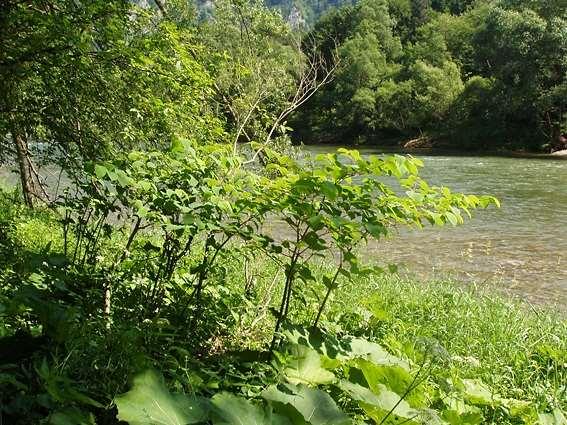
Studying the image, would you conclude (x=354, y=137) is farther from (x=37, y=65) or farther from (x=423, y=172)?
(x=37, y=65)

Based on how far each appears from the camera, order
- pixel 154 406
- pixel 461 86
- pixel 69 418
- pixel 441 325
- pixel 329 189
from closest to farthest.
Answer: pixel 154 406, pixel 69 418, pixel 329 189, pixel 441 325, pixel 461 86

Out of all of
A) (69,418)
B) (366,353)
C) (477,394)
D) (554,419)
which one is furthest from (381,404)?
(477,394)

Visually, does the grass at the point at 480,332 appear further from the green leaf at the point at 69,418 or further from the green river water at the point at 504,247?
the green leaf at the point at 69,418

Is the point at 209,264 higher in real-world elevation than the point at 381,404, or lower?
higher

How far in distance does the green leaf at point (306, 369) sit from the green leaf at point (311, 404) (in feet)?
2.19

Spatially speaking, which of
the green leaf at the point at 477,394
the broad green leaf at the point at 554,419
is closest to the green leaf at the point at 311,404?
the broad green leaf at the point at 554,419

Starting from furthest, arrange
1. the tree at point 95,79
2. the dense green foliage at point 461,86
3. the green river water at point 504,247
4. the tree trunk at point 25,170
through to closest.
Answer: the dense green foliage at point 461,86 → the green river water at point 504,247 → the tree trunk at point 25,170 → the tree at point 95,79

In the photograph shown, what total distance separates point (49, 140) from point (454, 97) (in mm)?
50565

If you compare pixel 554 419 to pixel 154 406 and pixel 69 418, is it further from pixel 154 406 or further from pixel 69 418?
pixel 69 418

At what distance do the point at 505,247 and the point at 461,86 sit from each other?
145 ft

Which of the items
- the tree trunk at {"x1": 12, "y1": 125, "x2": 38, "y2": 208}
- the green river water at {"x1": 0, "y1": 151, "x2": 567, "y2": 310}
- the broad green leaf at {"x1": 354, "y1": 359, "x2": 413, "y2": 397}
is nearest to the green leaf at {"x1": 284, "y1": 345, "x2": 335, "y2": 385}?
the broad green leaf at {"x1": 354, "y1": 359, "x2": 413, "y2": 397}

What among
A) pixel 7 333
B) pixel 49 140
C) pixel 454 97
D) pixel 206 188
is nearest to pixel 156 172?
pixel 206 188

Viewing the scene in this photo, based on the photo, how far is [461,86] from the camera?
175 ft

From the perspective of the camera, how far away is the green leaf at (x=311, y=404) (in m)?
2.06
